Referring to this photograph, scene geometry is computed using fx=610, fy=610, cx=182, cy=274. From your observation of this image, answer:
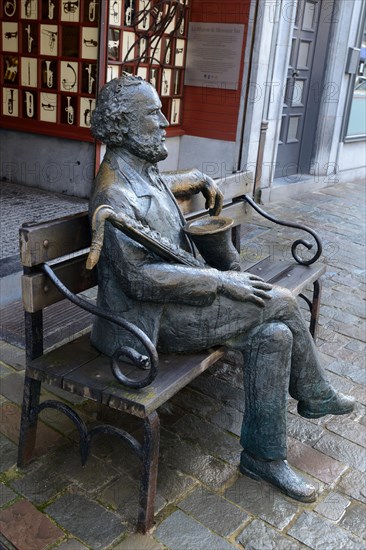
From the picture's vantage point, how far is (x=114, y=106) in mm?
2549

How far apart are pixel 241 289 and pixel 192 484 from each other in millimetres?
909

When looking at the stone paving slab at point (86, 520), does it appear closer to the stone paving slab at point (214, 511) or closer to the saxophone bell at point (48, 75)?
the stone paving slab at point (214, 511)

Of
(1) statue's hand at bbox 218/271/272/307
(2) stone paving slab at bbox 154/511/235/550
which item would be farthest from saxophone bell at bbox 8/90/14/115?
(2) stone paving slab at bbox 154/511/235/550

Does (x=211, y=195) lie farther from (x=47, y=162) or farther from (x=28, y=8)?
(x=28, y=8)

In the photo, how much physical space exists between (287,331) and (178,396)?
1.00 metres

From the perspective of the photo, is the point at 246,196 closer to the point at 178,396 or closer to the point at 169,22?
the point at 178,396

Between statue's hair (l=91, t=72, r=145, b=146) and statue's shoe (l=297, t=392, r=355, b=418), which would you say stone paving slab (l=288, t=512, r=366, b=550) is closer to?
statue's shoe (l=297, t=392, r=355, b=418)

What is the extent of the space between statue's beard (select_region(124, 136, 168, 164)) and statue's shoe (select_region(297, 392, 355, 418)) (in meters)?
1.37

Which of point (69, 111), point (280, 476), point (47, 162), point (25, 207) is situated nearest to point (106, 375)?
point (280, 476)

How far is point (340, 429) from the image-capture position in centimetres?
324

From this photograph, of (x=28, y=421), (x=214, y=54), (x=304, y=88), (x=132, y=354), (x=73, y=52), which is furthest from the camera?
(x=304, y=88)

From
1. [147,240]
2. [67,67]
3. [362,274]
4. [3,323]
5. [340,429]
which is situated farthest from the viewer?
[67,67]

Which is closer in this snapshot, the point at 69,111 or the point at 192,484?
the point at 192,484

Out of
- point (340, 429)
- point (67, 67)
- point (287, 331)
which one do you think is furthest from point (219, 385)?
point (67, 67)
